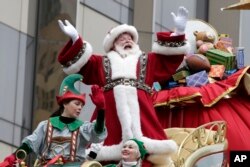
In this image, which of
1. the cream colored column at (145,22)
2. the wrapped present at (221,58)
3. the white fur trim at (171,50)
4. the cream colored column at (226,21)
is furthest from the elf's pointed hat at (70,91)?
the cream colored column at (226,21)

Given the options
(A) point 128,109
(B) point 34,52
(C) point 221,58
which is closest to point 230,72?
(C) point 221,58

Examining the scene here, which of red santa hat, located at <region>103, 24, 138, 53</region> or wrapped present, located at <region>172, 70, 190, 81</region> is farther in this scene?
wrapped present, located at <region>172, 70, 190, 81</region>

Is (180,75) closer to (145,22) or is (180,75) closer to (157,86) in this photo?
(157,86)

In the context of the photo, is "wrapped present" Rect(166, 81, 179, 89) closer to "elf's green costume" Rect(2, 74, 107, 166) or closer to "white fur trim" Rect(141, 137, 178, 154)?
"white fur trim" Rect(141, 137, 178, 154)

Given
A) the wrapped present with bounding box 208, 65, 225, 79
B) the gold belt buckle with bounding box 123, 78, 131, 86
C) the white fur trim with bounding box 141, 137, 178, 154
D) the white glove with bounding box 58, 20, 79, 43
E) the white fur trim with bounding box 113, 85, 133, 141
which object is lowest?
the white fur trim with bounding box 141, 137, 178, 154

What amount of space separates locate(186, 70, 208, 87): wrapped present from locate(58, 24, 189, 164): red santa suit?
1.45m

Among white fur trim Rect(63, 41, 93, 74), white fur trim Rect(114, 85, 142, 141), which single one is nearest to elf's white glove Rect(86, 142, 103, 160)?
white fur trim Rect(114, 85, 142, 141)

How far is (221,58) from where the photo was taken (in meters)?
13.7

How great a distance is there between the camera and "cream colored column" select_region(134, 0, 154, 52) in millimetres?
19688

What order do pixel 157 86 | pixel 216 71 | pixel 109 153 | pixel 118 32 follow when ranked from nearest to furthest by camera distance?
1. pixel 109 153
2. pixel 118 32
3. pixel 157 86
4. pixel 216 71

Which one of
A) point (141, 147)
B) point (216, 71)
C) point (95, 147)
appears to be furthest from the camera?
point (216, 71)

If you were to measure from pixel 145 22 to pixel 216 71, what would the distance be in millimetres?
6342

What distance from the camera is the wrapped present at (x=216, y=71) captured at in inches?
534

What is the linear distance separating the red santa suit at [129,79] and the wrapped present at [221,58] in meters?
1.85
